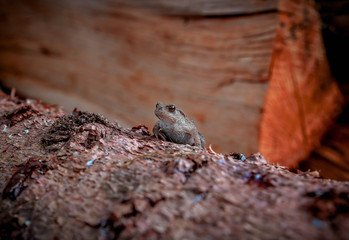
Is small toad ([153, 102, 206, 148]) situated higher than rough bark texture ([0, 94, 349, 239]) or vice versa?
small toad ([153, 102, 206, 148])

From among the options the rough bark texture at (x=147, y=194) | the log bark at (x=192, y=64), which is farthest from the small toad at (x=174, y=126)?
the log bark at (x=192, y=64)

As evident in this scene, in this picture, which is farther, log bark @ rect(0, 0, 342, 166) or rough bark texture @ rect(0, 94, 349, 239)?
→ log bark @ rect(0, 0, 342, 166)

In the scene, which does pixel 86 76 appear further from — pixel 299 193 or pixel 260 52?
pixel 299 193

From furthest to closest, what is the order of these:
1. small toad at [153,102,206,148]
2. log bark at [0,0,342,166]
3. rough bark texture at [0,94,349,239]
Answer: log bark at [0,0,342,166] → small toad at [153,102,206,148] → rough bark texture at [0,94,349,239]

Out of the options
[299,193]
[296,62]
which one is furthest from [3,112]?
[296,62]

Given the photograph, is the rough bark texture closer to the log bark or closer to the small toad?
the small toad

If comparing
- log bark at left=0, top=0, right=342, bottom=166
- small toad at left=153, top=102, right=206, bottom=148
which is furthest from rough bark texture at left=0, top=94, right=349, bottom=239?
log bark at left=0, top=0, right=342, bottom=166

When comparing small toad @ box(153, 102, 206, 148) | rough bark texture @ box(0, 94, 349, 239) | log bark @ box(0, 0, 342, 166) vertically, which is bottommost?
rough bark texture @ box(0, 94, 349, 239)

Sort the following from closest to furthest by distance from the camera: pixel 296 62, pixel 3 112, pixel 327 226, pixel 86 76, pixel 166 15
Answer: pixel 327 226 < pixel 3 112 < pixel 296 62 < pixel 166 15 < pixel 86 76
